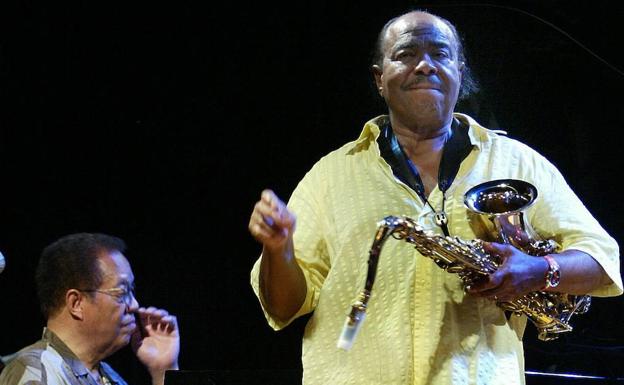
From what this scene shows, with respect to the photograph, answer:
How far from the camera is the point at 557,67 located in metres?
4.20

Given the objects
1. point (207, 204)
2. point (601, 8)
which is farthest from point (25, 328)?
point (601, 8)

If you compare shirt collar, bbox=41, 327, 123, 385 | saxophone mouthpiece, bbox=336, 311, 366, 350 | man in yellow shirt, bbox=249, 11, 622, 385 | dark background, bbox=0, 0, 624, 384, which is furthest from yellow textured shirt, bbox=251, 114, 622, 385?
dark background, bbox=0, 0, 624, 384

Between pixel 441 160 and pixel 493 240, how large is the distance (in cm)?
25

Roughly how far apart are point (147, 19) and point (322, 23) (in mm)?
898

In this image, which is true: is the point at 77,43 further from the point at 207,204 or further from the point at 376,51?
the point at 376,51

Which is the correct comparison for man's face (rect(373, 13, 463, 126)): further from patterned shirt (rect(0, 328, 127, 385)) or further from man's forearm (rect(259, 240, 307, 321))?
patterned shirt (rect(0, 328, 127, 385))

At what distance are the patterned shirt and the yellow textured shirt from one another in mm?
1400

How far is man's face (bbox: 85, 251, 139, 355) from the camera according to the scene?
3.51 m

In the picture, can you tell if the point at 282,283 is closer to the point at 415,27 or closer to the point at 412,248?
the point at 412,248

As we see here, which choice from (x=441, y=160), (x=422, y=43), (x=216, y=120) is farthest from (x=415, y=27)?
(x=216, y=120)

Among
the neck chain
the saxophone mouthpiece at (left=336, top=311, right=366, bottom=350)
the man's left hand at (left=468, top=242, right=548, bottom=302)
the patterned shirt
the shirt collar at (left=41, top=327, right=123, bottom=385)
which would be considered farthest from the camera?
the shirt collar at (left=41, top=327, right=123, bottom=385)

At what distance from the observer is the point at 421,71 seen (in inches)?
84.0

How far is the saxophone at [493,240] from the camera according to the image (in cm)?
180

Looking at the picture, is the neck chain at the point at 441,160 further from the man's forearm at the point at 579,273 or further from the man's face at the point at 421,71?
the man's forearm at the point at 579,273
